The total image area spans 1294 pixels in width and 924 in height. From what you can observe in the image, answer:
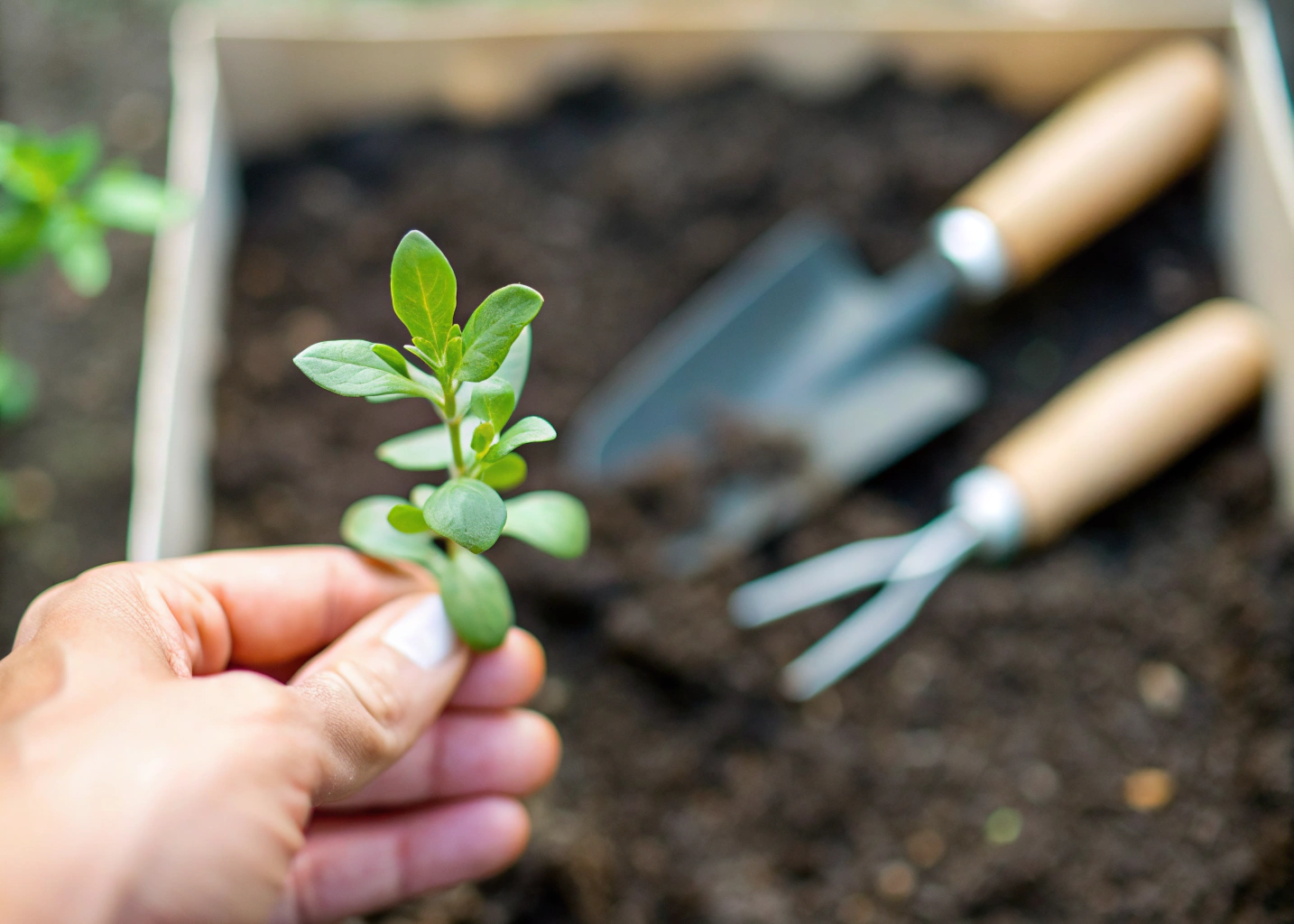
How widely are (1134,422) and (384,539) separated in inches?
30.8

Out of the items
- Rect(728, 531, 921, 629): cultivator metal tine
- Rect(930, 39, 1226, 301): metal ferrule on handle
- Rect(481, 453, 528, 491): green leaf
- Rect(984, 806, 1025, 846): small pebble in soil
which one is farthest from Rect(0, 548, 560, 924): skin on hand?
Rect(930, 39, 1226, 301): metal ferrule on handle

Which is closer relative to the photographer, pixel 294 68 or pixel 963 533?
pixel 963 533

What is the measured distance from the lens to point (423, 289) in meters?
0.52

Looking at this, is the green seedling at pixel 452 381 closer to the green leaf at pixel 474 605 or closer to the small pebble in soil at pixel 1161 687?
the green leaf at pixel 474 605

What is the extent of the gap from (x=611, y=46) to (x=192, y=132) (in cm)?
51

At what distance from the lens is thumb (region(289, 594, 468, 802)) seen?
551 millimetres

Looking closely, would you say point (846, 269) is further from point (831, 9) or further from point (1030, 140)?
point (831, 9)

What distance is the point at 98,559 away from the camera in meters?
1.08

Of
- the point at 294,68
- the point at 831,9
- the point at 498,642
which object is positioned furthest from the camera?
the point at 831,9

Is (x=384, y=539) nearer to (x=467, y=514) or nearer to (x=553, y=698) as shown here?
(x=467, y=514)

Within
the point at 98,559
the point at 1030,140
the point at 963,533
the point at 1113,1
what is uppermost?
the point at 1113,1

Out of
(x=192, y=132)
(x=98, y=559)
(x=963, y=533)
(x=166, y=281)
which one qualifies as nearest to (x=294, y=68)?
(x=192, y=132)

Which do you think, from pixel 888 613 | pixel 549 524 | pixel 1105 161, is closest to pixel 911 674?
pixel 888 613

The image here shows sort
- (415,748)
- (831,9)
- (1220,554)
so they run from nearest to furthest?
(415,748) < (1220,554) < (831,9)
